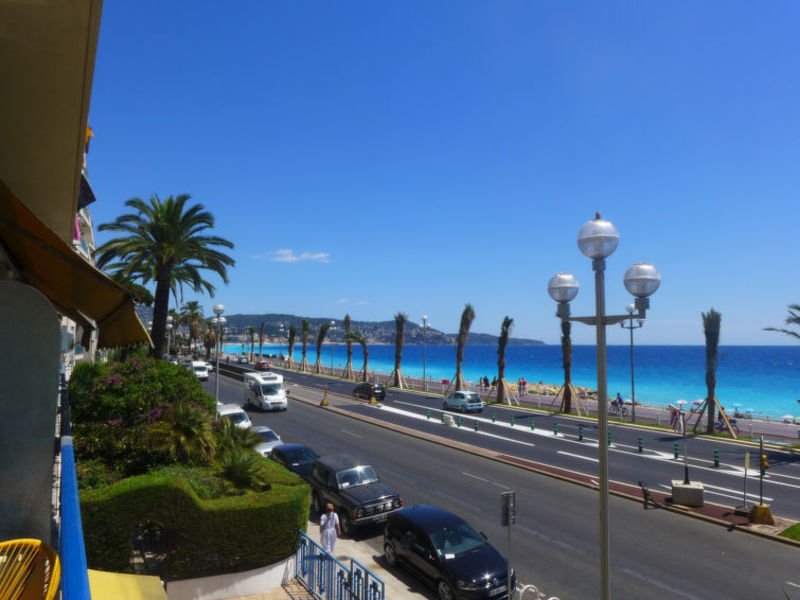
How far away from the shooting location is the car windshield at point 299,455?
19906mm

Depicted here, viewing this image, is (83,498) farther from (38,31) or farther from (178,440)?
(38,31)

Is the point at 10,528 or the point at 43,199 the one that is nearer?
the point at 10,528

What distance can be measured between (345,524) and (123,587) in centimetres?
1119

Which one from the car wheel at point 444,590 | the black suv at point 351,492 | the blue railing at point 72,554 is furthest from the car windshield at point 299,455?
the blue railing at point 72,554

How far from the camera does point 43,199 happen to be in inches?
238

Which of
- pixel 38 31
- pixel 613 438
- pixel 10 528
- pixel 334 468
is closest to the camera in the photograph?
pixel 38 31

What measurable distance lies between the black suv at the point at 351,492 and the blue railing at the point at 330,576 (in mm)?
3046

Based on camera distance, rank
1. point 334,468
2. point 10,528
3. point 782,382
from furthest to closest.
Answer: point 782,382 → point 334,468 → point 10,528

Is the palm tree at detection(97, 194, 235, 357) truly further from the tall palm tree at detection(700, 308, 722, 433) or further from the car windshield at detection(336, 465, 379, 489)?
the tall palm tree at detection(700, 308, 722, 433)

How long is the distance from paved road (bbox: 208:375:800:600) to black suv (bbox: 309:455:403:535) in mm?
736

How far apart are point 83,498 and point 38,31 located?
891cm

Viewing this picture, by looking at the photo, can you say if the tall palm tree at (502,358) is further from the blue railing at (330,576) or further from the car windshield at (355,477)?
the blue railing at (330,576)

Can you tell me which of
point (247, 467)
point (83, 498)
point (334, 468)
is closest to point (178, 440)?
point (247, 467)

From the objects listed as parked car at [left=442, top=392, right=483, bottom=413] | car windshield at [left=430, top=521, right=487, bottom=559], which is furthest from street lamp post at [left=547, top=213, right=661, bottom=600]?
parked car at [left=442, top=392, right=483, bottom=413]
